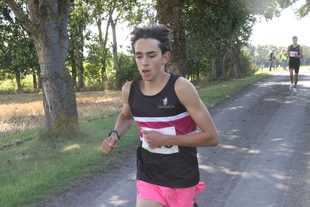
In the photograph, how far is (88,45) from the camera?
145 ft

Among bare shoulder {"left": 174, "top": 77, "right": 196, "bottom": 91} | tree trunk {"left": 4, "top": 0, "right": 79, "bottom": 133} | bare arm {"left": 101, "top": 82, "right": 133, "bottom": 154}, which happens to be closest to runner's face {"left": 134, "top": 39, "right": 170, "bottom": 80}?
bare shoulder {"left": 174, "top": 77, "right": 196, "bottom": 91}

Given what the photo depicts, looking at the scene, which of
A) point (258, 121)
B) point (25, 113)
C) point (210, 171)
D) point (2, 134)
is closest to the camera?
point (210, 171)

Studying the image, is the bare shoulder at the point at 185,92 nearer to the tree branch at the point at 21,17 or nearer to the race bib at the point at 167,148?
the race bib at the point at 167,148

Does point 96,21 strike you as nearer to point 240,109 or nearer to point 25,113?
point 25,113

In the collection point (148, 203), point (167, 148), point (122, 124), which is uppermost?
point (122, 124)

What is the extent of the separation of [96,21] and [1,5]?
1221 inches

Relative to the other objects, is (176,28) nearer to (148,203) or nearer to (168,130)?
(168,130)

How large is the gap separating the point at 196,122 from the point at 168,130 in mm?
216

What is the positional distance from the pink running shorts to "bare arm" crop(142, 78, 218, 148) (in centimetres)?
37

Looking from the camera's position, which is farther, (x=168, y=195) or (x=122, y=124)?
(x=122, y=124)

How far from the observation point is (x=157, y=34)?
119 inches

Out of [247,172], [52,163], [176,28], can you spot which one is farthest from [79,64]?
[247,172]

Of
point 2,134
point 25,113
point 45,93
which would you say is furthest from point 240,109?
point 25,113

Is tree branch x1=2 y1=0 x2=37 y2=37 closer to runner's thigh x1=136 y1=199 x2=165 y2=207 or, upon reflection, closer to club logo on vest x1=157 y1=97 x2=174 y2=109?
club logo on vest x1=157 y1=97 x2=174 y2=109
